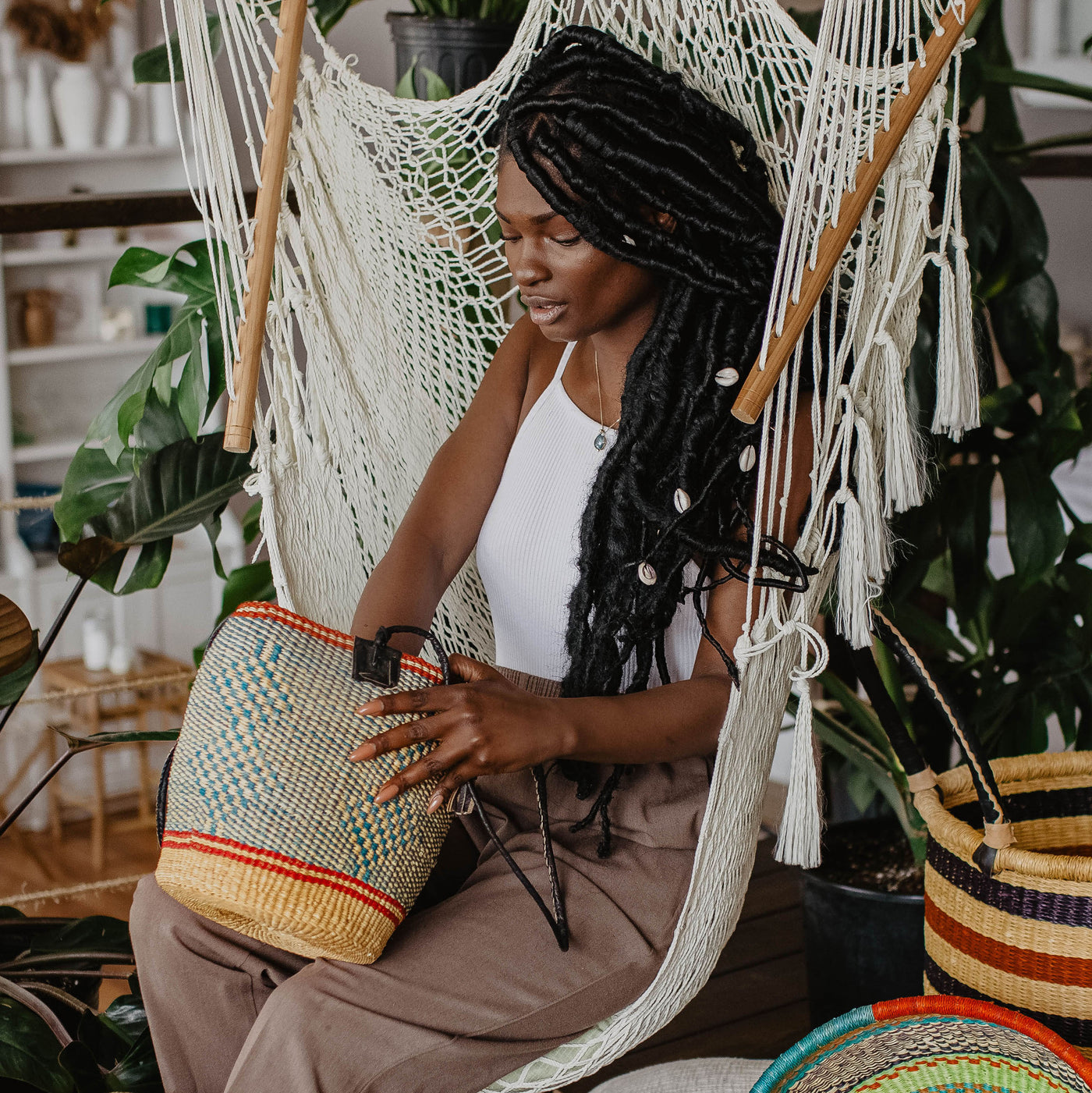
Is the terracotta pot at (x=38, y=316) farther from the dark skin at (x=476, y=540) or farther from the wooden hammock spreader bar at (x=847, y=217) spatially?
the wooden hammock spreader bar at (x=847, y=217)

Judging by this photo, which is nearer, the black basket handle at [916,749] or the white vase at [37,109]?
the black basket handle at [916,749]

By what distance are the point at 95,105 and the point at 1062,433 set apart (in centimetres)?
281

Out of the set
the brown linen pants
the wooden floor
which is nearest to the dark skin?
the brown linen pants

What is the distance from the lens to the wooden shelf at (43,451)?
3574mm

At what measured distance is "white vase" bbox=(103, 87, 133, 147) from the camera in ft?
11.9

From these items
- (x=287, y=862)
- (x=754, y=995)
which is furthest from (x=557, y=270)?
(x=754, y=995)

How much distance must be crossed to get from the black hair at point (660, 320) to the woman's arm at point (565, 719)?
0.13ft

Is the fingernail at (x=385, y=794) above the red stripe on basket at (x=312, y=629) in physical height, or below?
below

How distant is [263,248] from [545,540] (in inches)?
15.6

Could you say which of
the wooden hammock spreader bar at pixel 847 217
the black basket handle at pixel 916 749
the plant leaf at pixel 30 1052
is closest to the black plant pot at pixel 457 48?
the wooden hammock spreader bar at pixel 847 217

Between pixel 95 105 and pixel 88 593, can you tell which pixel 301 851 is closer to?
pixel 88 593

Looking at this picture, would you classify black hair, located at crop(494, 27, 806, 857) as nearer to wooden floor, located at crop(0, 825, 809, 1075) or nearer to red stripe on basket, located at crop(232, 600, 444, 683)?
red stripe on basket, located at crop(232, 600, 444, 683)

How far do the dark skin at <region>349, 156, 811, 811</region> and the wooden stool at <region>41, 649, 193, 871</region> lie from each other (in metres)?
2.01

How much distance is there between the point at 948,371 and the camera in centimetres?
124
